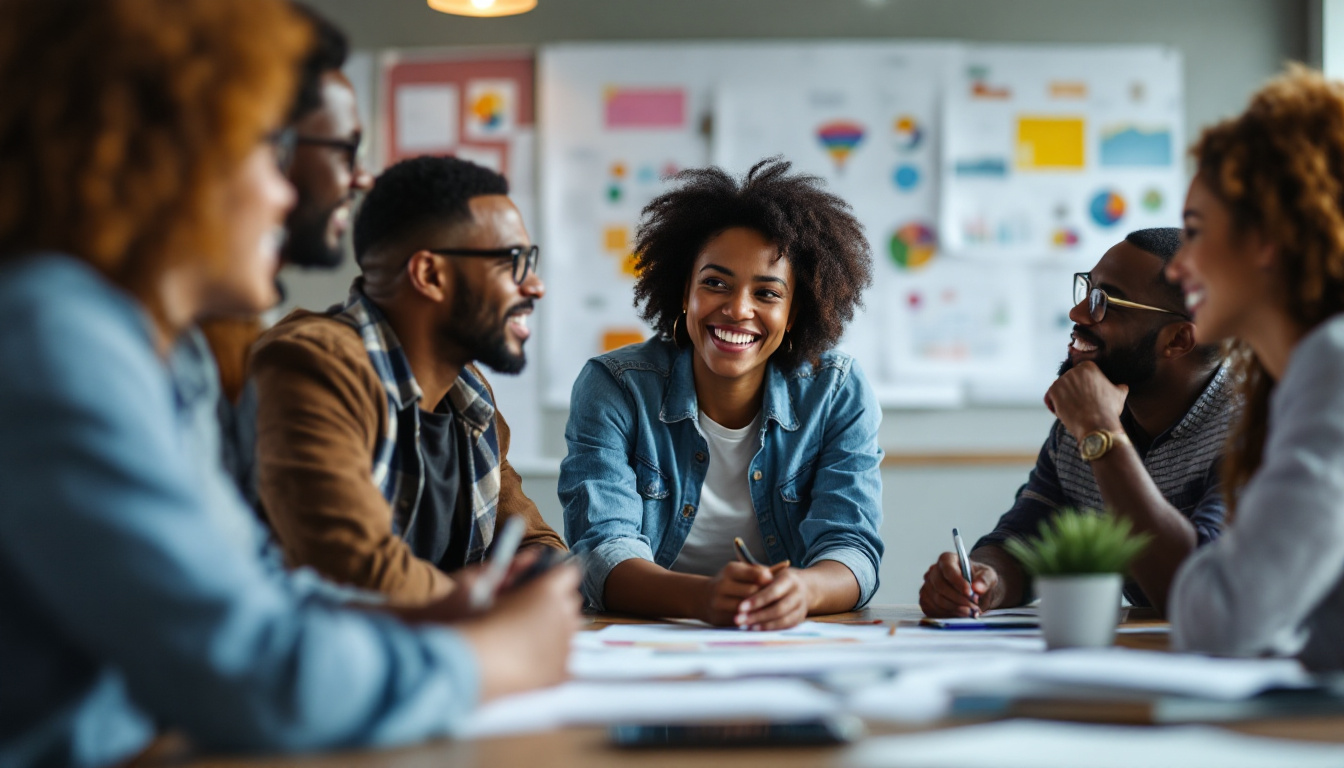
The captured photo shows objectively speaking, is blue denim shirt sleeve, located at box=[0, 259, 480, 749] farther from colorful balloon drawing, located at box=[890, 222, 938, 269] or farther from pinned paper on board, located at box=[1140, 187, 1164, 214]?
pinned paper on board, located at box=[1140, 187, 1164, 214]

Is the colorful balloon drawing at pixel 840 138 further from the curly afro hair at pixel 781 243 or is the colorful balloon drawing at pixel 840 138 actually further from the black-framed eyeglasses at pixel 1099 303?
the black-framed eyeglasses at pixel 1099 303

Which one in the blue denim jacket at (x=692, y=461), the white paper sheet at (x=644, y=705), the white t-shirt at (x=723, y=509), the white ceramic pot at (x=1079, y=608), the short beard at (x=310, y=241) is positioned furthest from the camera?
the white t-shirt at (x=723, y=509)

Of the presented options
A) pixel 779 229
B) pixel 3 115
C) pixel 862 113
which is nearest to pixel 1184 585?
pixel 3 115

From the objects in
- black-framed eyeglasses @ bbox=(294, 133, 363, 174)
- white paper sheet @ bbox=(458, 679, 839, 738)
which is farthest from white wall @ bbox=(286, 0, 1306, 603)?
white paper sheet @ bbox=(458, 679, 839, 738)

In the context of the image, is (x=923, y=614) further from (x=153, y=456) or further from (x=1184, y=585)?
(x=153, y=456)

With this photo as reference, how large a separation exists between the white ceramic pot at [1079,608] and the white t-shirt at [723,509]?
0.94m

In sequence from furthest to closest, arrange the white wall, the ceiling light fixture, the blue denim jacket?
the white wall < the ceiling light fixture < the blue denim jacket

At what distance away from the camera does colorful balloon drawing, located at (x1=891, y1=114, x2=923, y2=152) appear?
3.80 meters

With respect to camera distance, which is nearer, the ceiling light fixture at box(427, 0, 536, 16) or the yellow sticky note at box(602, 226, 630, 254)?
the ceiling light fixture at box(427, 0, 536, 16)

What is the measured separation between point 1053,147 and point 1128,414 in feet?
6.53

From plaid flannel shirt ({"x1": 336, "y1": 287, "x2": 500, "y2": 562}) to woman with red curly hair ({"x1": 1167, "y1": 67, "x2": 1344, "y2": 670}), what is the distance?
107cm

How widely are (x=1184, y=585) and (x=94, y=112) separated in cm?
106

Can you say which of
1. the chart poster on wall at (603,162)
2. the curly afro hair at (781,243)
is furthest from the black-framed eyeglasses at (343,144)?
the chart poster on wall at (603,162)

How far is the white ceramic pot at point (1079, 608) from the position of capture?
4.05 ft
